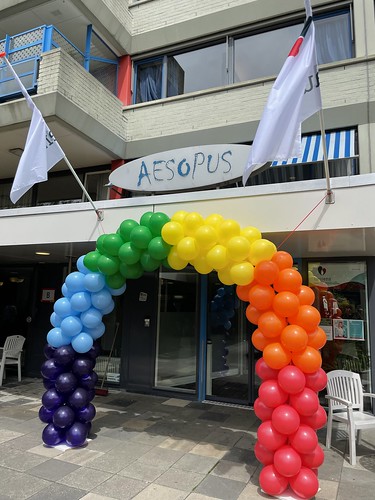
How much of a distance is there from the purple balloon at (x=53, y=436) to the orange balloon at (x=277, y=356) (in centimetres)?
293

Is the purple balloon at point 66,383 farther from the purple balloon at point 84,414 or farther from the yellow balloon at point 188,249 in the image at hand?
the yellow balloon at point 188,249

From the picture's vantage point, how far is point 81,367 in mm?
5066

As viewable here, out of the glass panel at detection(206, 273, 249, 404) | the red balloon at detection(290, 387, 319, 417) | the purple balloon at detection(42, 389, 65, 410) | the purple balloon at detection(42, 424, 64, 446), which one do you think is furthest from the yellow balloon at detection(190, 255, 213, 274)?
the glass panel at detection(206, 273, 249, 404)

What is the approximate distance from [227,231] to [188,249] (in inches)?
18.9

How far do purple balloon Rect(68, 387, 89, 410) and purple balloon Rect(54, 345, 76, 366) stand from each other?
39cm

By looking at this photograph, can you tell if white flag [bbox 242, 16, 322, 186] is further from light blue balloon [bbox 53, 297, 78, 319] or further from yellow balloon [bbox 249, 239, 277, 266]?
light blue balloon [bbox 53, 297, 78, 319]

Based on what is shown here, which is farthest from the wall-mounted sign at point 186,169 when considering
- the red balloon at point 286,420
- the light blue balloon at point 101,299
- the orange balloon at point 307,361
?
the red balloon at point 286,420

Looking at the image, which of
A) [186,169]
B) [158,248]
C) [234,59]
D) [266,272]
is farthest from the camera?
[234,59]

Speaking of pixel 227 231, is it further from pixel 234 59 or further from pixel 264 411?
pixel 234 59

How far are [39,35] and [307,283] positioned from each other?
7553 mm

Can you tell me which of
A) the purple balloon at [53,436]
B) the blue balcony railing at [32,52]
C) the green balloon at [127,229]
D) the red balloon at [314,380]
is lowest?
the purple balloon at [53,436]

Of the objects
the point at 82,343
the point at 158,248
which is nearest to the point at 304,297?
the point at 158,248

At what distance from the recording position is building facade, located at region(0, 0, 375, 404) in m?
6.46

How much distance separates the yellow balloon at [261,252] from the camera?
4.23 metres
